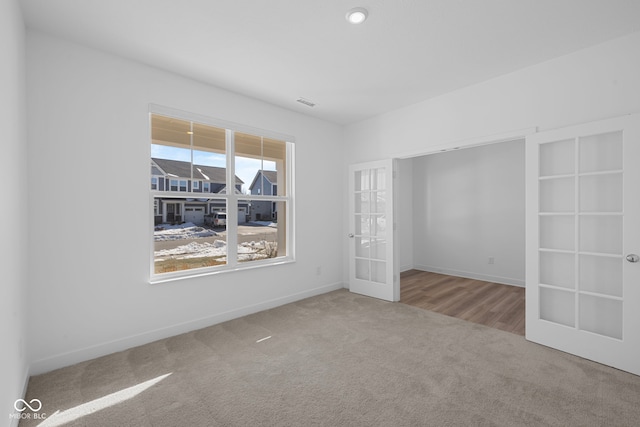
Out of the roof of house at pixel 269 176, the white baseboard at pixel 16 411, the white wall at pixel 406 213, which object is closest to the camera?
the white baseboard at pixel 16 411

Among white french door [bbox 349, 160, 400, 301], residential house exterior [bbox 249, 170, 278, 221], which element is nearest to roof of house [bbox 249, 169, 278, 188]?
residential house exterior [bbox 249, 170, 278, 221]

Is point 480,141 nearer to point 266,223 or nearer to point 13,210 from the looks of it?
point 266,223

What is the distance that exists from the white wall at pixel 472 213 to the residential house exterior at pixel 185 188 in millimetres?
4276

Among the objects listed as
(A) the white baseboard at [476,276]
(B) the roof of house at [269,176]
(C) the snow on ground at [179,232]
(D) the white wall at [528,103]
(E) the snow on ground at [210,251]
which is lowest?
(A) the white baseboard at [476,276]

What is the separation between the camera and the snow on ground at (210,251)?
327cm

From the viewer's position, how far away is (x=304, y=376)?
2379 mm

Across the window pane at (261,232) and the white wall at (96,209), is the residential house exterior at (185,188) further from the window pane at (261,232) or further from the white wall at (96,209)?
the window pane at (261,232)

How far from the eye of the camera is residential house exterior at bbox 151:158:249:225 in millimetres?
3170

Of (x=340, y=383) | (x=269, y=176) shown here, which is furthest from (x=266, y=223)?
(x=340, y=383)

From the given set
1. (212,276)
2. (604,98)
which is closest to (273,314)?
(212,276)

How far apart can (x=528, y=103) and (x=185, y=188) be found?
380cm

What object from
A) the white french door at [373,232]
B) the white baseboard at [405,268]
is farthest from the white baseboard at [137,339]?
the white baseboard at [405,268]

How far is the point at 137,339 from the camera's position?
9.50 feet

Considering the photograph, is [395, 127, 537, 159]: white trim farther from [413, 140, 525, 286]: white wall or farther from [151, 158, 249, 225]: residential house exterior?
[151, 158, 249, 225]: residential house exterior
